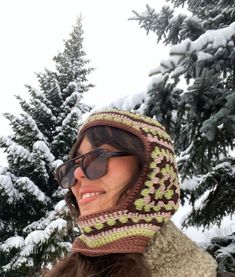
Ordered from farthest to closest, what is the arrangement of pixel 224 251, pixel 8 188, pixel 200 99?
pixel 8 188
pixel 224 251
pixel 200 99

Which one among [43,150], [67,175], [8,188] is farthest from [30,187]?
[67,175]

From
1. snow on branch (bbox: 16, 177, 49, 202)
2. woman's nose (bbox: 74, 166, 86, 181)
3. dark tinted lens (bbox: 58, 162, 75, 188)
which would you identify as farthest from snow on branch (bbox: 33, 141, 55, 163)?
woman's nose (bbox: 74, 166, 86, 181)

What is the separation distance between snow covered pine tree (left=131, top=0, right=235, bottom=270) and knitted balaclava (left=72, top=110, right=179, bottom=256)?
4.54 ft

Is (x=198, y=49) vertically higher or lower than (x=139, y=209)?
higher

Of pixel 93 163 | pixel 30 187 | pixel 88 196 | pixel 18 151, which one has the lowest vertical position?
pixel 88 196

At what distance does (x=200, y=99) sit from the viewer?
10.3 feet

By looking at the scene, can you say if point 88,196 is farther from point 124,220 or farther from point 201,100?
point 201,100

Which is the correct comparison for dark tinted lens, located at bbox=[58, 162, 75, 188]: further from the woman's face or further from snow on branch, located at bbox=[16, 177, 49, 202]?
snow on branch, located at bbox=[16, 177, 49, 202]

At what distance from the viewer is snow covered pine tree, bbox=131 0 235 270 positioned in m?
3.12

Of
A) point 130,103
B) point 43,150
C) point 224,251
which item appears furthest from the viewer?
point 43,150

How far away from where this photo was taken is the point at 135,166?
4.96ft

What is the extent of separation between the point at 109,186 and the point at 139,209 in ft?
0.43

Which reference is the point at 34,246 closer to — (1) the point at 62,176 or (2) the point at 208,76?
(2) the point at 208,76

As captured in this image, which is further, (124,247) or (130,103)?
(130,103)
